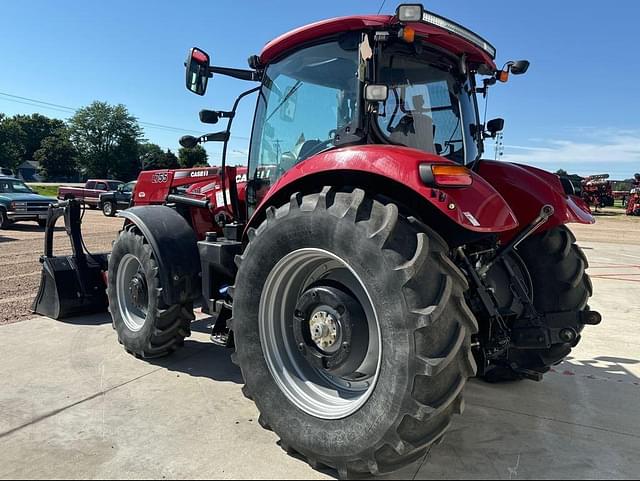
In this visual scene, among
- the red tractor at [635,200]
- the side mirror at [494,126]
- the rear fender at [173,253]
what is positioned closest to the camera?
the rear fender at [173,253]

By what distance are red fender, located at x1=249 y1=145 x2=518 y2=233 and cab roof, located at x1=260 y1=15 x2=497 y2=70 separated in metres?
0.86

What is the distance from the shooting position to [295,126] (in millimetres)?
3438

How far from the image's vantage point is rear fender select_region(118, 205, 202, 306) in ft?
12.7

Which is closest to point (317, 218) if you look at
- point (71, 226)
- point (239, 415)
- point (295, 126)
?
point (295, 126)

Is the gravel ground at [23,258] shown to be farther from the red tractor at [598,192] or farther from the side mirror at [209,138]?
the red tractor at [598,192]

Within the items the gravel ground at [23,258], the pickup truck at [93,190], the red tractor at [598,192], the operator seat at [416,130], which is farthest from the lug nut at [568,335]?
the red tractor at [598,192]

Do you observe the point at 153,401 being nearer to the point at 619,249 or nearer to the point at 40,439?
the point at 40,439

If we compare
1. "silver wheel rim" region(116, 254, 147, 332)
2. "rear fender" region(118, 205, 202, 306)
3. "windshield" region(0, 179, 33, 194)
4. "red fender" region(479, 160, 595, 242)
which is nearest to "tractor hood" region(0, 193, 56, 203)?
"windshield" region(0, 179, 33, 194)

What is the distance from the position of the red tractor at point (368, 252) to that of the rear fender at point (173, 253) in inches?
0.6

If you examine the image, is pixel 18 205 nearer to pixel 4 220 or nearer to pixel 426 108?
pixel 4 220

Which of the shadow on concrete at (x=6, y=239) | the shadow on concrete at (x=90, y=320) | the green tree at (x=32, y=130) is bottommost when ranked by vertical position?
the shadow on concrete at (x=6, y=239)

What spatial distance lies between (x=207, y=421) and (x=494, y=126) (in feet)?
10.8

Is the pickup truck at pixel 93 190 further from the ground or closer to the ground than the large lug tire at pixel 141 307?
further from the ground

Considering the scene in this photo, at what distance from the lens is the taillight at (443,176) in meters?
2.26
